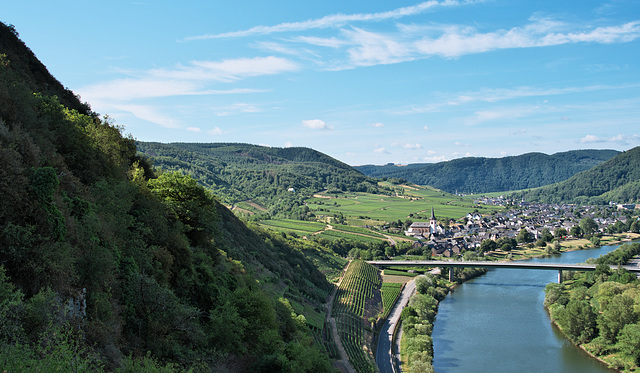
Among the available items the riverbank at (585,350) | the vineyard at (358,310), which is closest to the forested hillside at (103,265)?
the vineyard at (358,310)

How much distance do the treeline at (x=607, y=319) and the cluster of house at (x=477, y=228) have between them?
142 ft

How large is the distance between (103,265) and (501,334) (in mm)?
44672

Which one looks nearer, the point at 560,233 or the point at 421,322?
the point at 421,322

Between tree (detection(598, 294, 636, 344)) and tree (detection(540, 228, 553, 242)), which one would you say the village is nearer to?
tree (detection(540, 228, 553, 242))

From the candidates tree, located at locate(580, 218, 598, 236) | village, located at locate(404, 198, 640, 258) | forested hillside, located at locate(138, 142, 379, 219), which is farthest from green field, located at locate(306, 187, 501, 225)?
tree, located at locate(580, 218, 598, 236)

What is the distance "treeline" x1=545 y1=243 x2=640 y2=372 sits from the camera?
129 feet

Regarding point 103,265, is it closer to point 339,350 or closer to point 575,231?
point 339,350

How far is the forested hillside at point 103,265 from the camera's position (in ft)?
36.0

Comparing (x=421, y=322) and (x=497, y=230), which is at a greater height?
(x=497, y=230)

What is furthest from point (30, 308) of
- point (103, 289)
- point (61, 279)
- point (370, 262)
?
point (370, 262)

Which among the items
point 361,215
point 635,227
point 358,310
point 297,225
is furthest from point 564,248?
point 358,310

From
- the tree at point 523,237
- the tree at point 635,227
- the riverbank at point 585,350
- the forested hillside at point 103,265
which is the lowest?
the riverbank at point 585,350

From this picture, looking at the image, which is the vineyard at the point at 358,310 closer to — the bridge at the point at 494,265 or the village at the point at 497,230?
the bridge at the point at 494,265

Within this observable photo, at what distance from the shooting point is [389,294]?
199 feet
